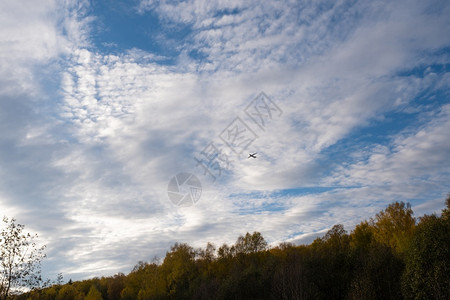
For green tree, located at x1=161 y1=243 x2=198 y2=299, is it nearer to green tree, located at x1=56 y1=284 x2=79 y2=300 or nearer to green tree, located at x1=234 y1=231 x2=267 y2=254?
green tree, located at x1=234 y1=231 x2=267 y2=254

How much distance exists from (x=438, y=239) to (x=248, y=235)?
57390 mm

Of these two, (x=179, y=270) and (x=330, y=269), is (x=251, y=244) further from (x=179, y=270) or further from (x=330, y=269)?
(x=330, y=269)

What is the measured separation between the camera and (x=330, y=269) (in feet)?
168

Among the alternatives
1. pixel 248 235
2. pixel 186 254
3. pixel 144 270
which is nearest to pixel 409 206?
pixel 248 235

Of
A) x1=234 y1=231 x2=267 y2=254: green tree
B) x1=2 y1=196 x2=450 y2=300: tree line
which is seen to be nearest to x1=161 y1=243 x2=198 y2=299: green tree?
x1=2 y1=196 x2=450 y2=300: tree line

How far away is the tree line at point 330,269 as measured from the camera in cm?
3647

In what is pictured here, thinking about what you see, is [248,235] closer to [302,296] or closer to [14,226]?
[302,296]

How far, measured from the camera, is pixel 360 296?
39562 mm

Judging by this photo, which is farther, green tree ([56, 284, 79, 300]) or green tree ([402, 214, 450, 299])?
green tree ([56, 284, 79, 300])

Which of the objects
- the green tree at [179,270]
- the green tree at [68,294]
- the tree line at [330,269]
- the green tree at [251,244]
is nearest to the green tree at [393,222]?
the tree line at [330,269]

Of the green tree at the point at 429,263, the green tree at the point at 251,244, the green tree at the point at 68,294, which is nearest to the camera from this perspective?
the green tree at the point at 429,263

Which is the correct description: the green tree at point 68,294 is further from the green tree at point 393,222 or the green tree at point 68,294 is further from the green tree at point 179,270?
the green tree at point 393,222

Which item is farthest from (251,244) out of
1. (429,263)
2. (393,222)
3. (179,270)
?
(429,263)

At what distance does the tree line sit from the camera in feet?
120
